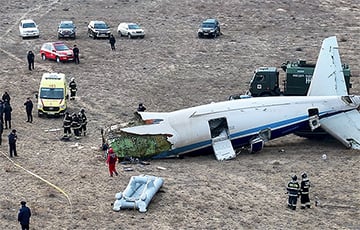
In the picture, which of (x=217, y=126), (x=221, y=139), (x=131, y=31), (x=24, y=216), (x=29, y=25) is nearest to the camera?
(x=24, y=216)

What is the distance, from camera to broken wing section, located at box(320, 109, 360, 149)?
36.9m

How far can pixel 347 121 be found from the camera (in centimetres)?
3753

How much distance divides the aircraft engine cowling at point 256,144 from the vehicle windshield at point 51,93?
1198cm

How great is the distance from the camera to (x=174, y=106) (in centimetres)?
4619

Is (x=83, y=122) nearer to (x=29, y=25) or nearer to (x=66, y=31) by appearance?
(x=66, y=31)

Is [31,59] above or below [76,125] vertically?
below

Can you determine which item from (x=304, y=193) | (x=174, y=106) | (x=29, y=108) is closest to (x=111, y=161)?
(x=304, y=193)

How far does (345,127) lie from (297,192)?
9.38 m

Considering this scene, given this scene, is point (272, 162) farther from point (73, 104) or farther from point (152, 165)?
point (73, 104)

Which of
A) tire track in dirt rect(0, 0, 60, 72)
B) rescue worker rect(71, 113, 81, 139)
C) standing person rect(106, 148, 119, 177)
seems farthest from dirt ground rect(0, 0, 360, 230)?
rescue worker rect(71, 113, 81, 139)

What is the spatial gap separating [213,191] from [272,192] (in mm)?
2368

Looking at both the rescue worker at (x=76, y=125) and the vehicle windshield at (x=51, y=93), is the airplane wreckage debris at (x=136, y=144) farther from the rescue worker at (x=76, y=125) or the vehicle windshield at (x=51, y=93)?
the vehicle windshield at (x=51, y=93)

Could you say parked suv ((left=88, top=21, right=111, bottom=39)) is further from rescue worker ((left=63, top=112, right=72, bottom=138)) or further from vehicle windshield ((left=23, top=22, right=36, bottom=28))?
rescue worker ((left=63, top=112, right=72, bottom=138))

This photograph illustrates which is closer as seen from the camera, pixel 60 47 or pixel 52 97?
pixel 52 97
